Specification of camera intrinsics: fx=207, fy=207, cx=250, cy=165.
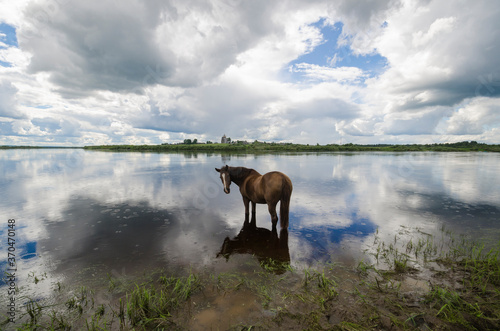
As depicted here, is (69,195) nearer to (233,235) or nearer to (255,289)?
(233,235)

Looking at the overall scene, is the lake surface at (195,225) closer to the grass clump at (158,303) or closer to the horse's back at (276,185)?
the grass clump at (158,303)

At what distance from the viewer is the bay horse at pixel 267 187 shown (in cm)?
721

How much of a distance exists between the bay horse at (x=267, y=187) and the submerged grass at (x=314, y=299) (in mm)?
2349

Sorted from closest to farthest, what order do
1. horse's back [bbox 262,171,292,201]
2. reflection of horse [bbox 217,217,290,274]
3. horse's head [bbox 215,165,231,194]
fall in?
reflection of horse [bbox 217,217,290,274] < horse's back [bbox 262,171,292,201] < horse's head [bbox 215,165,231,194]

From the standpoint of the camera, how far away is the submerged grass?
3213mm

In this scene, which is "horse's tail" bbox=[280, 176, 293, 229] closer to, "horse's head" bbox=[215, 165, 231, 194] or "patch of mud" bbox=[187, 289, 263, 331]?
"horse's head" bbox=[215, 165, 231, 194]

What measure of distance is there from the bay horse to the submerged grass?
2.35 metres

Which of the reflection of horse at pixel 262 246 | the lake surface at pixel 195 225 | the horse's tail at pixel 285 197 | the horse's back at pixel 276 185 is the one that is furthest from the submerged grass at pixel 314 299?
the horse's back at pixel 276 185

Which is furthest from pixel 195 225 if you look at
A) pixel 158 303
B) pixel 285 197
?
pixel 158 303

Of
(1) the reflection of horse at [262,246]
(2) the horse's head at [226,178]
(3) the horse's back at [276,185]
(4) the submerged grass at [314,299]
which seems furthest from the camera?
(2) the horse's head at [226,178]

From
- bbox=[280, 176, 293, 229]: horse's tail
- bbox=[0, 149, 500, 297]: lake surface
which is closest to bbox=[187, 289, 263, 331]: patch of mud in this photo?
bbox=[0, 149, 500, 297]: lake surface

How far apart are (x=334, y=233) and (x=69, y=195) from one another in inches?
591

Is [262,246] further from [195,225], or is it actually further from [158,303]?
[158,303]

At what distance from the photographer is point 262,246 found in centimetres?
636
